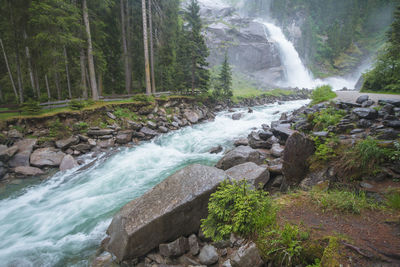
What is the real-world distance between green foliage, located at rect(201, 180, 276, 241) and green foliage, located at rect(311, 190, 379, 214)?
1.06m

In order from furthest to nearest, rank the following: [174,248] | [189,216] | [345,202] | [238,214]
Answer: [189,216] → [174,248] → [345,202] → [238,214]

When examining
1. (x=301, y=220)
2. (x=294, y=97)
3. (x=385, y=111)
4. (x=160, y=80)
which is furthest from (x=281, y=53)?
(x=301, y=220)

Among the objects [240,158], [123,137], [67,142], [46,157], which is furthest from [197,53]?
[46,157]

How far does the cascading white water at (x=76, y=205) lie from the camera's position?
14.7 feet

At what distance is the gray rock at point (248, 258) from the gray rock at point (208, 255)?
24.2 inches

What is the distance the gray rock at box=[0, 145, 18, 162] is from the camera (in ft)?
27.4

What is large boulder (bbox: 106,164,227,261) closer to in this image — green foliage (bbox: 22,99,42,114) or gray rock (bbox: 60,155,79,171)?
gray rock (bbox: 60,155,79,171)

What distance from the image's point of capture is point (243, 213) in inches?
118

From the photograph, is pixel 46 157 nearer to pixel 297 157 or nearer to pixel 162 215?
pixel 162 215

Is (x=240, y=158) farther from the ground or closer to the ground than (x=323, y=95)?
closer to the ground

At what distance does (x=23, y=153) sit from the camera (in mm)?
8953

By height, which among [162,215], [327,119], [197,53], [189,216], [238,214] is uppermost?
[197,53]

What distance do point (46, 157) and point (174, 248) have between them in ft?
31.4

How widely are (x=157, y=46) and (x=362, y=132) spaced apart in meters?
24.4
